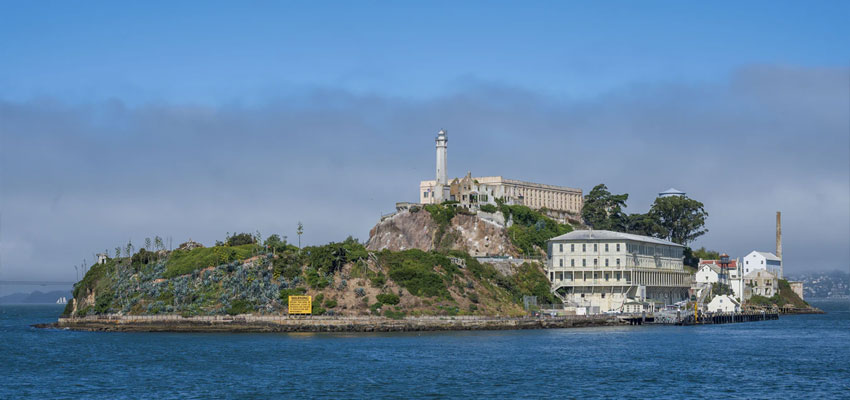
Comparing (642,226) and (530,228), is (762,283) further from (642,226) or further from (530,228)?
(530,228)

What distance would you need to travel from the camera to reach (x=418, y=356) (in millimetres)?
75625

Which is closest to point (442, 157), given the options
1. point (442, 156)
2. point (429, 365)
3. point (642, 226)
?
point (442, 156)

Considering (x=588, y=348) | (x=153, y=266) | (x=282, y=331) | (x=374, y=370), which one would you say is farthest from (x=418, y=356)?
(x=153, y=266)

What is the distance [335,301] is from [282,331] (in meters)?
7.89

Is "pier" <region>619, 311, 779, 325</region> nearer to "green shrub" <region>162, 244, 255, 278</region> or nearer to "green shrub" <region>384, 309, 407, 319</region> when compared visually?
"green shrub" <region>384, 309, 407, 319</region>

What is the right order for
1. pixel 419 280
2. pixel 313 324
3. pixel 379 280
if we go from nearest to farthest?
pixel 313 324 < pixel 379 280 < pixel 419 280

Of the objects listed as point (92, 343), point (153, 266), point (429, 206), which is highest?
point (429, 206)

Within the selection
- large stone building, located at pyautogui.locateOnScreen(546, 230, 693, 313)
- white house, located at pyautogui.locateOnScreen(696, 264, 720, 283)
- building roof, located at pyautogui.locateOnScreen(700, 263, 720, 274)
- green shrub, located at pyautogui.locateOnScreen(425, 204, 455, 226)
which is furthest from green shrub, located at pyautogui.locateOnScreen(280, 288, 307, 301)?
building roof, located at pyautogui.locateOnScreen(700, 263, 720, 274)

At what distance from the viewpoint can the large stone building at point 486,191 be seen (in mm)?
165000

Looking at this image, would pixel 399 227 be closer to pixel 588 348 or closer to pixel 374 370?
pixel 588 348

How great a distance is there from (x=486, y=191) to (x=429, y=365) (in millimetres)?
98989

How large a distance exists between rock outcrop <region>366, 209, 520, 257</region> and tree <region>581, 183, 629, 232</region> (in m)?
23.9

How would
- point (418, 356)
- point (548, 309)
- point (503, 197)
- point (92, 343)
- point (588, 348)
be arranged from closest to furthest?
point (418, 356), point (588, 348), point (92, 343), point (548, 309), point (503, 197)

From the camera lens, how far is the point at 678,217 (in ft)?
554
